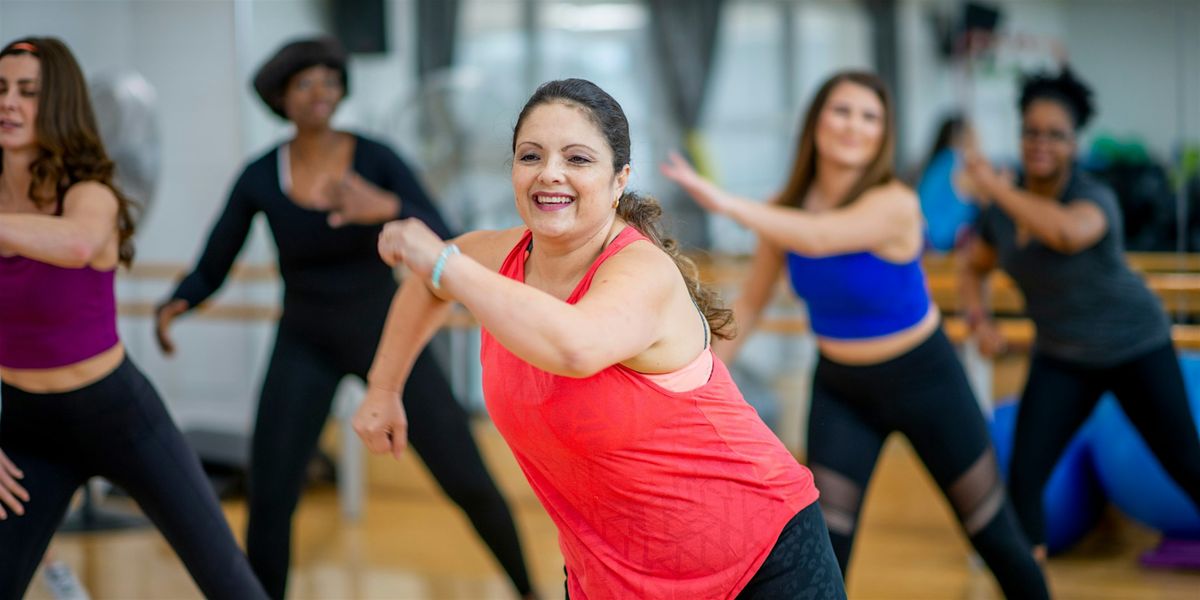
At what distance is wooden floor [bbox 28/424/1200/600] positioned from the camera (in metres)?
3.79

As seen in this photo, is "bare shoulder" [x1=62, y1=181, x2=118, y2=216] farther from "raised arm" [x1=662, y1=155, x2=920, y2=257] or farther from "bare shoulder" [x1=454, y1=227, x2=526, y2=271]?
"raised arm" [x1=662, y1=155, x2=920, y2=257]

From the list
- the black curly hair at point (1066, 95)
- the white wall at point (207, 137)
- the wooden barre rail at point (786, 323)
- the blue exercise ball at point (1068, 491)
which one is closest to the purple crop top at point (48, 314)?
the wooden barre rail at point (786, 323)

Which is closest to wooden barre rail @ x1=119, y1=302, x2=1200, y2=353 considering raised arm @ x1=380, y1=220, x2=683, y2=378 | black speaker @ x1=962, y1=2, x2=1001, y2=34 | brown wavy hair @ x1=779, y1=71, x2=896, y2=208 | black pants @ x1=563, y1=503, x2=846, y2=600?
black speaker @ x1=962, y1=2, x2=1001, y2=34

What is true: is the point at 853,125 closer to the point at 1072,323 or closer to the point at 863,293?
the point at 863,293

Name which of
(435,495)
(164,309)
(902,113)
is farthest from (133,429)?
(902,113)

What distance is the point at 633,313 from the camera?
63.4 inches

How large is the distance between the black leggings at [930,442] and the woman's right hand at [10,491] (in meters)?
1.60

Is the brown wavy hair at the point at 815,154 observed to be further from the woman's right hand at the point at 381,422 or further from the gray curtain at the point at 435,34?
the gray curtain at the point at 435,34

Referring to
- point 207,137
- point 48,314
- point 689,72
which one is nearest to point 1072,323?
point 48,314

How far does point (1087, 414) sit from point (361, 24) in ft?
11.7

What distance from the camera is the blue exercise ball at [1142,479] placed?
3797 mm

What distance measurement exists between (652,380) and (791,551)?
335 millimetres

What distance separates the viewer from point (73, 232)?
2.29 metres

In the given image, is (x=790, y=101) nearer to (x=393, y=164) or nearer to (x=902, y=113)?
(x=902, y=113)
